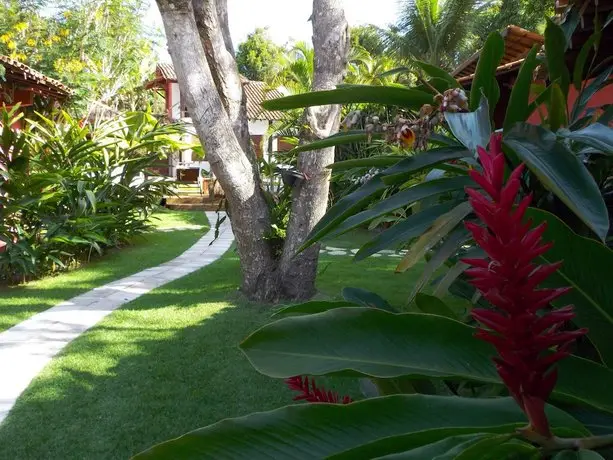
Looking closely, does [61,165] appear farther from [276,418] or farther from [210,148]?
[276,418]

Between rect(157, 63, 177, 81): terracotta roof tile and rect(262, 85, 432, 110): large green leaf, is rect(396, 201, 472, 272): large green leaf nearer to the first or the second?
rect(262, 85, 432, 110): large green leaf

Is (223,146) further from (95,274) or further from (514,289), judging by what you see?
(514,289)

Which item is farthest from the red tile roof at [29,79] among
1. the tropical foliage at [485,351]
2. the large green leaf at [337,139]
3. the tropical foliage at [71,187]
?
the tropical foliage at [485,351]

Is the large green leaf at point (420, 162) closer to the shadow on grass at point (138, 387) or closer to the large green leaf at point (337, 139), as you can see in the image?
the large green leaf at point (337, 139)

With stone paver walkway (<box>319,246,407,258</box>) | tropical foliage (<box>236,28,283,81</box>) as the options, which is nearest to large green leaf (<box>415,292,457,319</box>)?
stone paver walkway (<box>319,246,407,258</box>)

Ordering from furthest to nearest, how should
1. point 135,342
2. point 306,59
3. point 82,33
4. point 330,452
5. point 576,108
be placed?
point 82,33 < point 306,59 < point 135,342 < point 576,108 < point 330,452

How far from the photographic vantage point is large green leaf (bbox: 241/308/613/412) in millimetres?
740

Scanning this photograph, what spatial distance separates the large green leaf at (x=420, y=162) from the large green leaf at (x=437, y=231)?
0.37 ft

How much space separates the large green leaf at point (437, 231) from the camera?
1.28m

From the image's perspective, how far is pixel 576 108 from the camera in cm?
171

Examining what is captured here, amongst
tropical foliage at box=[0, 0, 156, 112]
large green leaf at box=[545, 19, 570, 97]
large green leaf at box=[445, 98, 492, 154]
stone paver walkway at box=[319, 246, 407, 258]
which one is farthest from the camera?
tropical foliage at box=[0, 0, 156, 112]

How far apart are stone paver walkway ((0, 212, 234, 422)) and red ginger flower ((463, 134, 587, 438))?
3.79 m

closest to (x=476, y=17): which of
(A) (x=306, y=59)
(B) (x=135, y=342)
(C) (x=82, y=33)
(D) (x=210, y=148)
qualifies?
(A) (x=306, y=59)

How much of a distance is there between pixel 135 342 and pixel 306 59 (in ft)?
37.3
